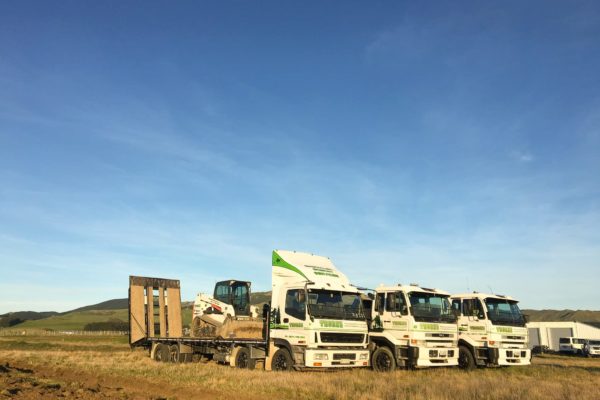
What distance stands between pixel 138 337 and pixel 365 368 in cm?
1167

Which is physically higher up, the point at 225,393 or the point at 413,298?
the point at 413,298

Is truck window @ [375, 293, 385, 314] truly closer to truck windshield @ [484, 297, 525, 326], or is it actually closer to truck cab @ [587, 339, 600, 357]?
truck windshield @ [484, 297, 525, 326]

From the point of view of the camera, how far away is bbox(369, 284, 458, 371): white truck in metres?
16.6

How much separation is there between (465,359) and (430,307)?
360 centimetres

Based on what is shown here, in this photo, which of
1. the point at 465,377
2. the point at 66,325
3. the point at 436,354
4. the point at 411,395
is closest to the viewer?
the point at 411,395

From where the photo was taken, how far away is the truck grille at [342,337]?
15.7 m

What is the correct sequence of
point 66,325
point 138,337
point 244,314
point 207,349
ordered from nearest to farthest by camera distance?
1. point 207,349
2. point 244,314
3. point 138,337
4. point 66,325

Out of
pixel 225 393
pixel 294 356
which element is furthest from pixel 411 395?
pixel 294 356

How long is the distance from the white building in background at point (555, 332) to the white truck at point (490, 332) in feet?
128

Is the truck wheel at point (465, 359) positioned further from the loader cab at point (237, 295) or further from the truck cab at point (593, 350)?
the truck cab at point (593, 350)

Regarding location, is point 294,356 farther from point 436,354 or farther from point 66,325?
point 66,325

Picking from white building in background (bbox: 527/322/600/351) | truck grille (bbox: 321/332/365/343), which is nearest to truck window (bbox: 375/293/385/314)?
truck grille (bbox: 321/332/365/343)

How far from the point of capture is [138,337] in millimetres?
23609

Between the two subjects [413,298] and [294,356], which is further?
[413,298]
